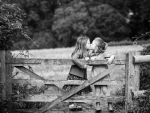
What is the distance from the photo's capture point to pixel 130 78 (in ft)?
20.7

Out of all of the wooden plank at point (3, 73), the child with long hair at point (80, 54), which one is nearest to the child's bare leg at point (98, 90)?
the child with long hair at point (80, 54)

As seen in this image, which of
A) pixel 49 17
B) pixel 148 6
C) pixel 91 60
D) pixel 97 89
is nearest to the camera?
pixel 91 60

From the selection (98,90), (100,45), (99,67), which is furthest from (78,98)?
(100,45)

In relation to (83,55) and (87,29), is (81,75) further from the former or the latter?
(87,29)

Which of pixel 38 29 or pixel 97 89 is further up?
pixel 38 29

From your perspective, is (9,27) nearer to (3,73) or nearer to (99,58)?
(3,73)

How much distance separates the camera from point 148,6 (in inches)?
1729

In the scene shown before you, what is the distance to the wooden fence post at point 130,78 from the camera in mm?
6270

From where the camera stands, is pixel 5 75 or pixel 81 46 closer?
pixel 5 75

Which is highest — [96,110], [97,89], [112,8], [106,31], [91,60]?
[112,8]

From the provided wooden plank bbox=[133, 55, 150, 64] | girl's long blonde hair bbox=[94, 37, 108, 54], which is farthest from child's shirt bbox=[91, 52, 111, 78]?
wooden plank bbox=[133, 55, 150, 64]

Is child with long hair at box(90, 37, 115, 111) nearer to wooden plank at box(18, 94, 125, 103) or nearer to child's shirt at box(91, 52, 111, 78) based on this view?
child's shirt at box(91, 52, 111, 78)

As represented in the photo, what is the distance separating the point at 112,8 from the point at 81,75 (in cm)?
3921

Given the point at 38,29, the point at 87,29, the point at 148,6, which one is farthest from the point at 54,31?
the point at 148,6
